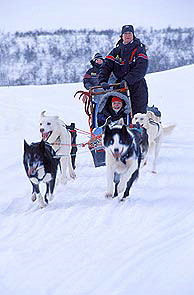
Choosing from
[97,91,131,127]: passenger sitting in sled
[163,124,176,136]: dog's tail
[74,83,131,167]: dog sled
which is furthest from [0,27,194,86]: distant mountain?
[97,91,131,127]: passenger sitting in sled

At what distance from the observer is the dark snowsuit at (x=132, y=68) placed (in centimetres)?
342

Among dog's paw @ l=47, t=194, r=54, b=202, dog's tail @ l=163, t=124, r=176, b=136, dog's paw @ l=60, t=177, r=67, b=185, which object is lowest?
dog's paw @ l=60, t=177, r=67, b=185

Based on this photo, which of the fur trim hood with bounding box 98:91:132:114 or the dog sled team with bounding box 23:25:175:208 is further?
the fur trim hood with bounding box 98:91:132:114

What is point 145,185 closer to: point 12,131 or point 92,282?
point 92,282

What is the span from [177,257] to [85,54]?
6668cm

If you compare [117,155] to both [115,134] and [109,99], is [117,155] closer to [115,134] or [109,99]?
[115,134]

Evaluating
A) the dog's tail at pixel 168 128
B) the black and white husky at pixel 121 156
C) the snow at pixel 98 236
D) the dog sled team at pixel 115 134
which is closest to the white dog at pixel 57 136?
the dog sled team at pixel 115 134

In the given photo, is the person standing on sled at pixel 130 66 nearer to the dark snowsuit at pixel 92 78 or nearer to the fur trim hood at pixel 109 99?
the fur trim hood at pixel 109 99

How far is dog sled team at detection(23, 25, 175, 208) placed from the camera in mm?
2494

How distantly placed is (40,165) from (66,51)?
224 ft

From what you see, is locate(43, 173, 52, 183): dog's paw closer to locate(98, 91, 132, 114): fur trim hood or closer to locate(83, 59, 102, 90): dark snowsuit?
locate(98, 91, 132, 114): fur trim hood

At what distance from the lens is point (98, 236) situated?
201cm

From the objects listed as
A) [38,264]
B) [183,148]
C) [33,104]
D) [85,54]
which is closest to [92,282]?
[38,264]

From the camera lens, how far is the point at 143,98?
374 centimetres
